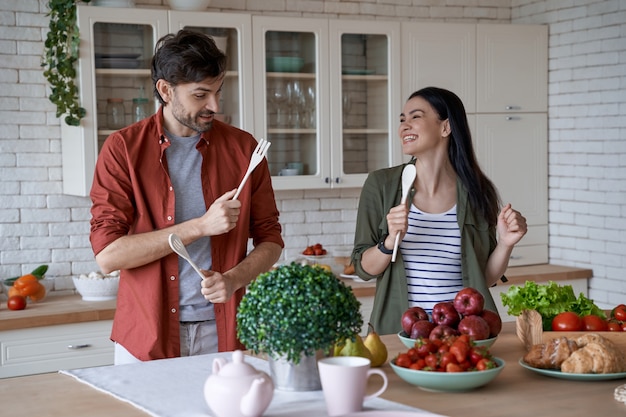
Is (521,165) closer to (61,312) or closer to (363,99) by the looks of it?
(363,99)

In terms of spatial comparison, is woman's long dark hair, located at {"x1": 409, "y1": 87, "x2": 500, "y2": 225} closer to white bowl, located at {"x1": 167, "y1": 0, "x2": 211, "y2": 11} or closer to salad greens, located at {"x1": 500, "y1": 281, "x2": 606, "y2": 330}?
salad greens, located at {"x1": 500, "y1": 281, "x2": 606, "y2": 330}

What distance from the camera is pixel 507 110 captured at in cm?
542

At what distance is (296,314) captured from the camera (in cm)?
196

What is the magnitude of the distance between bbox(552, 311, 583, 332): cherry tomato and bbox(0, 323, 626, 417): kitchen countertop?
233 mm

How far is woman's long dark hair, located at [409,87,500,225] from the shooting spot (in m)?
3.37

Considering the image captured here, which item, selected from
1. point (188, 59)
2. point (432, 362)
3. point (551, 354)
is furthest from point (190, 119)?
point (551, 354)

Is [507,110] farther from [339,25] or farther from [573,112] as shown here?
[339,25]

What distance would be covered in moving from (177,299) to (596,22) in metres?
3.32

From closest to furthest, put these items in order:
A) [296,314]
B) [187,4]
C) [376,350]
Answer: [296,314]
[376,350]
[187,4]

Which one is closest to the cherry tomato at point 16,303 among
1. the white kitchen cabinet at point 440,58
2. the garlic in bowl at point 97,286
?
the garlic in bowl at point 97,286

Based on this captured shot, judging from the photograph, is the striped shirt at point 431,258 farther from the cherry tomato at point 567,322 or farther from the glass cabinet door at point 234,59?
the glass cabinet door at point 234,59

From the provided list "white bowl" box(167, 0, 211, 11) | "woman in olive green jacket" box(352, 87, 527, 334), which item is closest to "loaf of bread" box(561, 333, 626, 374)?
"woman in olive green jacket" box(352, 87, 527, 334)

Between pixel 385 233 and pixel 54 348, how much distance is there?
174cm

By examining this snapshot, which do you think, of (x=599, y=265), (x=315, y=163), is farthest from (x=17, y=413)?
(x=599, y=265)
